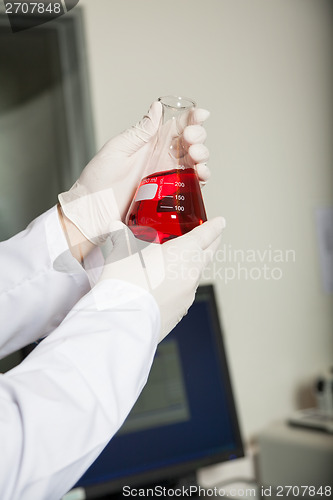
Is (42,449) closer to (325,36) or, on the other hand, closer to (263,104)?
(263,104)

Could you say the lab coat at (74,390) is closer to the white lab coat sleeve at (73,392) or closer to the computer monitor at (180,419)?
the white lab coat sleeve at (73,392)

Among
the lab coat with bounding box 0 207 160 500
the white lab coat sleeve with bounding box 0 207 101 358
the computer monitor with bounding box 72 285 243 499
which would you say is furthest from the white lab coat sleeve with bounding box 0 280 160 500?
the computer monitor with bounding box 72 285 243 499

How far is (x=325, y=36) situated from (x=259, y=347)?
89 centimetres

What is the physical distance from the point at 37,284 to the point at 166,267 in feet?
0.60

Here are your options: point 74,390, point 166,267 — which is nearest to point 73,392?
point 74,390

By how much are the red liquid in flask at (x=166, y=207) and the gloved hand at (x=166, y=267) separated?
0.01 m

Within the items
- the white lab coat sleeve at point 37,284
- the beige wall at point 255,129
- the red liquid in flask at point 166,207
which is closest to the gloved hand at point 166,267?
the red liquid in flask at point 166,207

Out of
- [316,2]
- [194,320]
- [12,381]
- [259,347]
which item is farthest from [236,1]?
[12,381]

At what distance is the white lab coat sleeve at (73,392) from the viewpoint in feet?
1.36

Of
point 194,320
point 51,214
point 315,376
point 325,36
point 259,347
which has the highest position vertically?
point 325,36

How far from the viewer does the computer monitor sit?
0.97 meters

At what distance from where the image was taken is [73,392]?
44 centimetres

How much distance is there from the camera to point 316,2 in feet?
5.01

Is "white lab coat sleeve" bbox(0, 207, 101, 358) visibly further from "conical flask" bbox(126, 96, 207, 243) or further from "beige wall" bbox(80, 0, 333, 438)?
"beige wall" bbox(80, 0, 333, 438)
